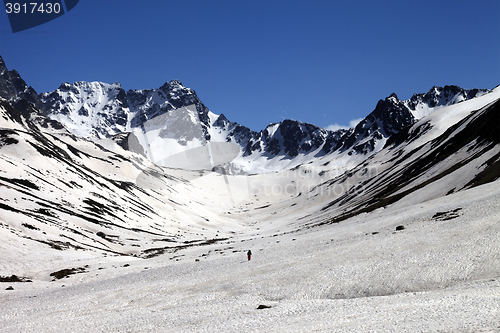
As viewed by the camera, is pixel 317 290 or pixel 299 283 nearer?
pixel 317 290

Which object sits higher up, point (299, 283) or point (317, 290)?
point (299, 283)

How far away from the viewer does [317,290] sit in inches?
1037

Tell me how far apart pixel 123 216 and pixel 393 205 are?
81.3 m

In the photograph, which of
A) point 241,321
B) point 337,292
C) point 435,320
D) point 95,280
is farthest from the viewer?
point 95,280

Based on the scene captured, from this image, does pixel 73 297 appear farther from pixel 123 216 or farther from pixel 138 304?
pixel 123 216

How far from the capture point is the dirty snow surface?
18281 mm

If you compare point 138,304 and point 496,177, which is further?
point 496,177

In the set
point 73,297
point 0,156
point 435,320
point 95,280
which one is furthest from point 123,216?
point 435,320

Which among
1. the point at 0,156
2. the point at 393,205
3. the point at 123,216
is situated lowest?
the point at 393,205

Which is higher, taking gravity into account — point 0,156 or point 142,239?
point 0,156

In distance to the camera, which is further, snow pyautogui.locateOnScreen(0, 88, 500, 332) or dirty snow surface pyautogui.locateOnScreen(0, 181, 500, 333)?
snow pyautogui.locateOnScreen(0, 88, 500, 332)

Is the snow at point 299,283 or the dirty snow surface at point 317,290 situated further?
the snow at point 299,283

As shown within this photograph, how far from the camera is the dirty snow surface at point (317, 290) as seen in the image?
60.0 feet

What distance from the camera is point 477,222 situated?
33625 mm
